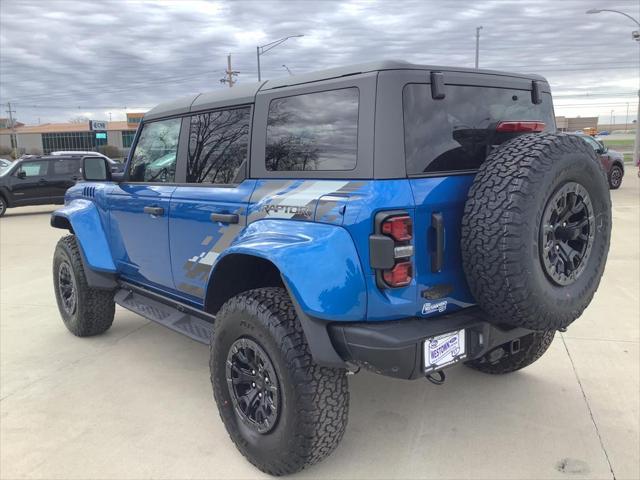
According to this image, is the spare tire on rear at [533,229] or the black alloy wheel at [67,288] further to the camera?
the black alloy wheel at [67,288]

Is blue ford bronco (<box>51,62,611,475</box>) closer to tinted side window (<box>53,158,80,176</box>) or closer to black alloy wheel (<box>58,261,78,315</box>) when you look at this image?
black alloy wheel (<box>58,261,78,315</box>)

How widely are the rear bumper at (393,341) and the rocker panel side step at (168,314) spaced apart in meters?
1.17

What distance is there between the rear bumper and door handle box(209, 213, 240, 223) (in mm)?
888

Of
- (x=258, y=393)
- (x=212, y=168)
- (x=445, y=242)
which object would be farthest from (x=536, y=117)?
(x=258, y=393)

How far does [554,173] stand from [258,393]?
5.73 feet

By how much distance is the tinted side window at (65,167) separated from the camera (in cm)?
1515

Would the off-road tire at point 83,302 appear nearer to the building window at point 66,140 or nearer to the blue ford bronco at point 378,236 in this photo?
the blue ford bronco at point 378,236

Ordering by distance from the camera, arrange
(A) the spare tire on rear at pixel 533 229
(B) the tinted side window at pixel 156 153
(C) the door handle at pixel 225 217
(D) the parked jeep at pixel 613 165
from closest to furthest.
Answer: (A) the spare tire on rear at pixel 533 229
(C) the door handle at pixel 225 217
(B) the tinted side window at pixel 156 153
(D) the parked jeep at pixel 613 165

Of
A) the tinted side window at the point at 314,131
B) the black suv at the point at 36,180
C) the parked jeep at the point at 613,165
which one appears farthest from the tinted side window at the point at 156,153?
the parked jeep at the point at 613,165

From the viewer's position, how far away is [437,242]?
2408mm

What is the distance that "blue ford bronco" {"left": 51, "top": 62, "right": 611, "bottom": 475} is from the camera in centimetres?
233

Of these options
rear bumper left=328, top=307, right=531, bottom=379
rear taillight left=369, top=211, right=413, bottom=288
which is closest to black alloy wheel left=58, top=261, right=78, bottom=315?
rear bumper left=328, top=307, right=531, bottom=379

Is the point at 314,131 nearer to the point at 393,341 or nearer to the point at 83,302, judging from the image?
the point at 393,341

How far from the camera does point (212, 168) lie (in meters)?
3.40
